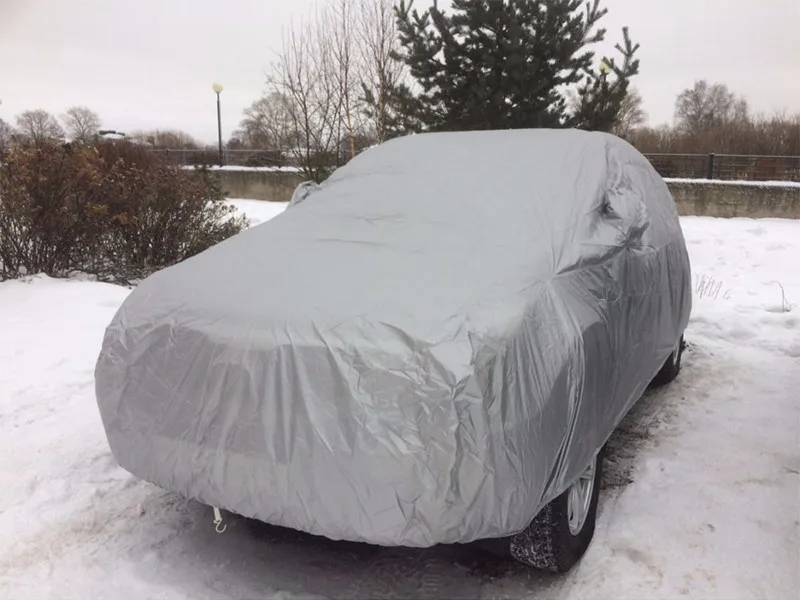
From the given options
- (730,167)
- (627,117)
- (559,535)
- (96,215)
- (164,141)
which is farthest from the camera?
(164,141)

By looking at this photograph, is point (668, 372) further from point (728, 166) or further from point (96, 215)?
point (728, 166)

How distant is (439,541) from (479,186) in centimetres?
183

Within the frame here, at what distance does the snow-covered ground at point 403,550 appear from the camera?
261cm

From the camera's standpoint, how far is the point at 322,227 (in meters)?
3.19

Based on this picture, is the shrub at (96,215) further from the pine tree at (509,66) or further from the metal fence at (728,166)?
the metal fence at (728,166)

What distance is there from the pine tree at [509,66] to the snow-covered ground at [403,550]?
7383mm

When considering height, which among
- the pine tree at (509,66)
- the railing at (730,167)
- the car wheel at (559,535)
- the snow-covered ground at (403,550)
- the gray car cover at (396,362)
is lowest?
the snow-covered ground at (403,550)

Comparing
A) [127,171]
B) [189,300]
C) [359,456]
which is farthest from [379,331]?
[127,171]

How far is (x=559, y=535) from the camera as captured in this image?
2510 mm

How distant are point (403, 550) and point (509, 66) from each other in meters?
9.67

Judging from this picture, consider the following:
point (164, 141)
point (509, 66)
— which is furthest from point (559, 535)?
point (164, 141)

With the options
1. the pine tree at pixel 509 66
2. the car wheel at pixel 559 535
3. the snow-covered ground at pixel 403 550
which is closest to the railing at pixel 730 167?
the pine tree at pixel 509 66

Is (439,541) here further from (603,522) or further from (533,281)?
(603,522)

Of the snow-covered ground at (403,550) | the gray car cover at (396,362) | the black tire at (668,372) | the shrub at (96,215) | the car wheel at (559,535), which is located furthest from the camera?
the shrub at (96,215)
